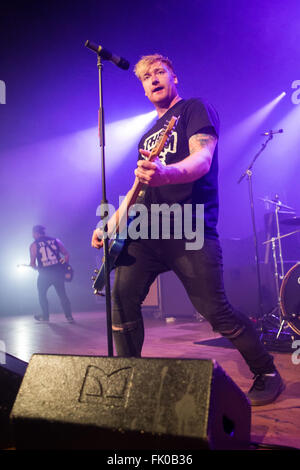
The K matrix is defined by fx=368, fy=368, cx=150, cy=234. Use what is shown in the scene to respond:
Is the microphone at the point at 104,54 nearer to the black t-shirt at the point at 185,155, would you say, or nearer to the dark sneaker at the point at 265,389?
the black t-shirt at the point at 185,155

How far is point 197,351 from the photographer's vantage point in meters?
3.92

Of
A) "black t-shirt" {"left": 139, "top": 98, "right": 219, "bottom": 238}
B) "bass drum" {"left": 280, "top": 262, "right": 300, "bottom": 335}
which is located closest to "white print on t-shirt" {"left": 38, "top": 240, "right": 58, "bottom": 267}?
"bass drum" {"left": 280, "top": 262, "right": 300, "bottom": 335}

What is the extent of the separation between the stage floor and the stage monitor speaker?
1.93 ft

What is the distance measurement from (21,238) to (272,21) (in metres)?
9.98

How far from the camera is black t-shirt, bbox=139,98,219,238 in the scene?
6.89 feet

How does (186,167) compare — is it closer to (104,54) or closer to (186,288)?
(186,288)

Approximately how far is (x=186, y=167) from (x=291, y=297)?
2800 mm

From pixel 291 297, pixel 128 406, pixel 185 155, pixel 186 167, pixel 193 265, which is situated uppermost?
pixel 185 155

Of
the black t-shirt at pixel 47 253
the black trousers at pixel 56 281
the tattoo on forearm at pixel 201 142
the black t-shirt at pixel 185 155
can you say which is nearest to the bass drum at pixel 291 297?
the black t-shirt at pixel 185 155

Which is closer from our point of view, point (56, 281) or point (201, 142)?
point (201, 142)

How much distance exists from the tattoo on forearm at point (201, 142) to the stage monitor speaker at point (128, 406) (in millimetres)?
1243

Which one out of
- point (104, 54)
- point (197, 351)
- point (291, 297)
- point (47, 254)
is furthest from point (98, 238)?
point (47, 254)

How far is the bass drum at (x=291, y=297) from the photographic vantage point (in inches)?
157
